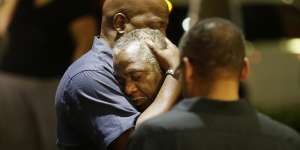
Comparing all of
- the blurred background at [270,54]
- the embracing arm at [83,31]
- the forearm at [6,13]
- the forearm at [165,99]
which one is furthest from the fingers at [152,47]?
the blurred background at [270,54]

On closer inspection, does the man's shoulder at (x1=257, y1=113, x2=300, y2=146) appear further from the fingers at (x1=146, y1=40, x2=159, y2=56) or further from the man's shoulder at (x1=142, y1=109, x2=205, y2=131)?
the fingers at (x1=146, y1=40, x2=159, y2=56)

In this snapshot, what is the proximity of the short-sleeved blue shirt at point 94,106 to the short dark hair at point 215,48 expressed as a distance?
1.22 ft

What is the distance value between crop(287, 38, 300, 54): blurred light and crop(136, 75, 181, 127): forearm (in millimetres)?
4876

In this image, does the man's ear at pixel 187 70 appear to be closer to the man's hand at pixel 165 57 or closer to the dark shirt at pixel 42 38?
the man's hand at pixel 165 57

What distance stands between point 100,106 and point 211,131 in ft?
1.63

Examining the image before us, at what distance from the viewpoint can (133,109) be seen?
295 centimetres

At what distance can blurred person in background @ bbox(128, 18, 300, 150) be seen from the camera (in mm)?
2627

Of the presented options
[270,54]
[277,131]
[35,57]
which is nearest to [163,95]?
[277,131]

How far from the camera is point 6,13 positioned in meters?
5.09

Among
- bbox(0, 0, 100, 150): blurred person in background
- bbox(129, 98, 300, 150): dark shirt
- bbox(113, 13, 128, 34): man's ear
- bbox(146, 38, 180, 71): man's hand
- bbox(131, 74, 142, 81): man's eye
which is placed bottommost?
→ bbox(0, 0, 100, 150): blurred person in background

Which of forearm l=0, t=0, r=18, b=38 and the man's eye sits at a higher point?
the man's eye

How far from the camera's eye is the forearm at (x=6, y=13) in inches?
197

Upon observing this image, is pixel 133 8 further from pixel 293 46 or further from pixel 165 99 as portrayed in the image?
pixel 293 46

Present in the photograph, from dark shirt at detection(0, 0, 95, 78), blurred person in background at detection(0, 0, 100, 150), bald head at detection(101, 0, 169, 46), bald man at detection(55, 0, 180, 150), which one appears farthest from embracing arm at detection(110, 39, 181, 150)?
dark shirt at detection(0, 0, 95, 78)
